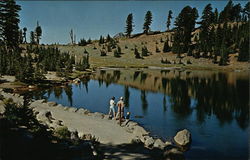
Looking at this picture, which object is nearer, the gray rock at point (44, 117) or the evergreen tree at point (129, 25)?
the gray rock at point (44, 117)

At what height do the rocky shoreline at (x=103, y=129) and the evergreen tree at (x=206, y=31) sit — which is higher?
the evergreen tree at (x=206, y=31)

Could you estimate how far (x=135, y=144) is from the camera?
13008 millimetres

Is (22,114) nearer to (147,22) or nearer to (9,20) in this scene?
(9,20)

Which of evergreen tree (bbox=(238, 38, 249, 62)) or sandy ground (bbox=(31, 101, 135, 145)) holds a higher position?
evergreen tree (bbox=(238, 38, 249, 62))

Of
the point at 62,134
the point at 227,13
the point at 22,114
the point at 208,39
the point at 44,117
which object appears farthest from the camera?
the point at 227,13

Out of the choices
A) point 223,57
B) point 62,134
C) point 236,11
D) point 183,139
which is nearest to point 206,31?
point 223,57

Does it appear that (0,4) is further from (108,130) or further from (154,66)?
(154,66)

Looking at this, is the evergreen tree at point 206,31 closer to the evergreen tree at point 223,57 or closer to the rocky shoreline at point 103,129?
the evergreen tree at point 223,57

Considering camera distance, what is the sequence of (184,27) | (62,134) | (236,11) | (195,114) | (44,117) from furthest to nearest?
1. (236,11)
2. (184,27)
3. (195,114)
4. (44,117)
5. (62,134)

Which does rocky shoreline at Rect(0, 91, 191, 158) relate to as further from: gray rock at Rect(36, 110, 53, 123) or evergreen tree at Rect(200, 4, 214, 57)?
evergreen tree at Rect(200, 4, 214, 57)

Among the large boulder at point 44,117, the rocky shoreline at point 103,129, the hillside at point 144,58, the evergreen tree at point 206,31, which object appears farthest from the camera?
the evergreen tree at point 206,31

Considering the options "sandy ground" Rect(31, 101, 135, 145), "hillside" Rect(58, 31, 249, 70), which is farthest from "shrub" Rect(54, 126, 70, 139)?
"hillside" Rect(58, 31, 249, 70)

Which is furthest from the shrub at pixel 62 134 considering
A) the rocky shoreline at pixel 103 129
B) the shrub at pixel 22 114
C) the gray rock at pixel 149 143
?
the gray rock at pixel 149 143

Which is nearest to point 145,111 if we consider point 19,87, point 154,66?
point 19,87
